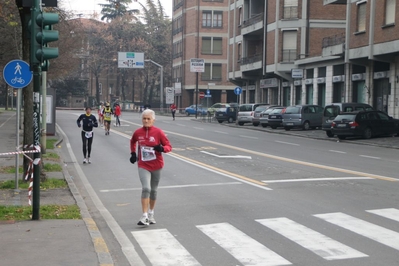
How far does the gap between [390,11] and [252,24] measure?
25089mm

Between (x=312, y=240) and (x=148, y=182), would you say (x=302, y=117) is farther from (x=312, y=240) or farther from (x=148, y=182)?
(x=312, y=240)

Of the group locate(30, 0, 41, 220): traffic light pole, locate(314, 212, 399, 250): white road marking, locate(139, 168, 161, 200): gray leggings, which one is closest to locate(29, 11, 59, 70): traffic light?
locate(30, 0, 41, 220): traffic light pole

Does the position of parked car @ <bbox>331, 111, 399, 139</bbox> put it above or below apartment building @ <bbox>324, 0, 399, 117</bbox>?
below

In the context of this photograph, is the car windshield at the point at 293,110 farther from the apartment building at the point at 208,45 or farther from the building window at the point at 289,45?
the apartment building at the point at 208,45

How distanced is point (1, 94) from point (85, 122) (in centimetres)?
8408

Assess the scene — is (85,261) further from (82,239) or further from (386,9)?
(386,9)

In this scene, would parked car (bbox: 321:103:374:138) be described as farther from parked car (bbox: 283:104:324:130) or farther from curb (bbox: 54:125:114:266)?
curb (bbox: 54:125:114:266)

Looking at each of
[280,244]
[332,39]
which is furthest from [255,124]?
[280,244]

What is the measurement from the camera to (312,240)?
27.1 ft

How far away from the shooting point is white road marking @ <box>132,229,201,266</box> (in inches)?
286

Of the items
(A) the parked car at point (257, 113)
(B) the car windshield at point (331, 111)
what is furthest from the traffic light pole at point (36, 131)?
→ (A) the parked car at point (257, 113)

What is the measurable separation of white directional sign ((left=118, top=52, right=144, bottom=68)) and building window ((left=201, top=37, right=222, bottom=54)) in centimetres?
1778

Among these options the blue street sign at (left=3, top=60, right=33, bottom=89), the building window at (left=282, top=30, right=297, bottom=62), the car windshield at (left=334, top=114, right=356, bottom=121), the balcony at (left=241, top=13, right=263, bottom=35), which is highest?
the balcony at (left=241, top=13, right=263, bottom=35)

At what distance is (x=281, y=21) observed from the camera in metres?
52.2
